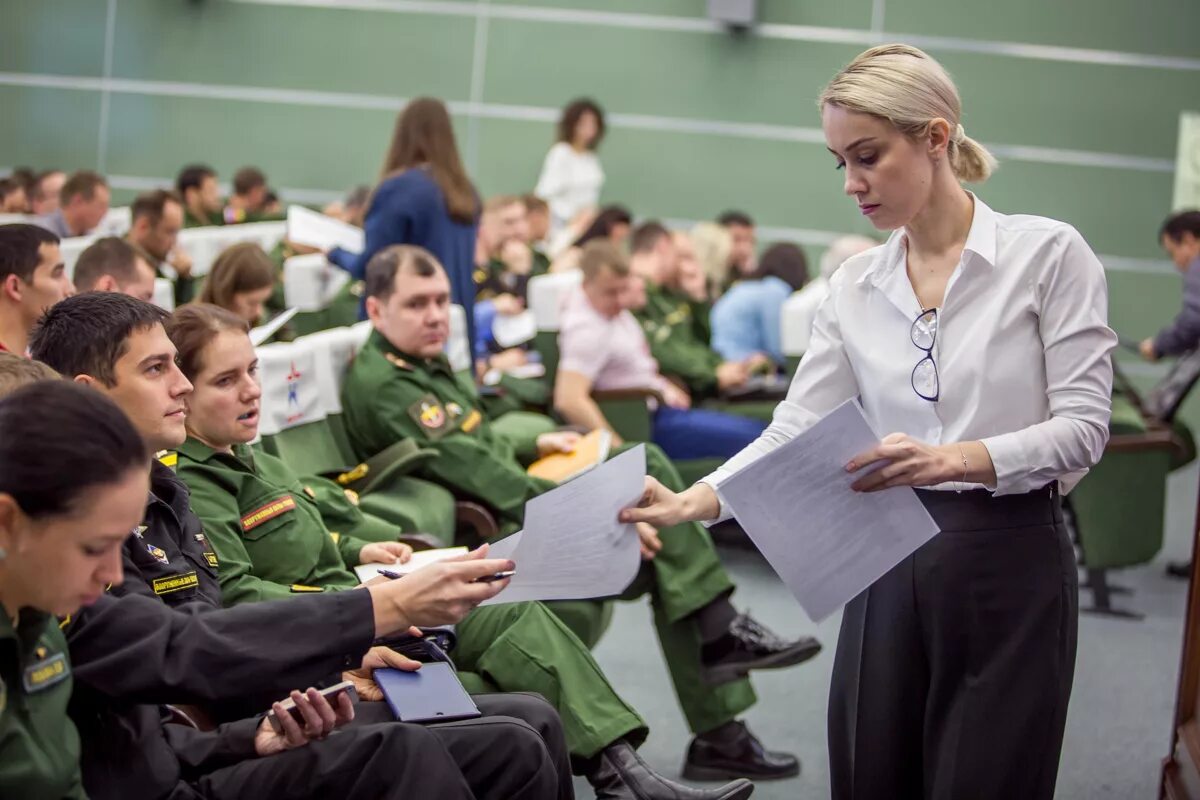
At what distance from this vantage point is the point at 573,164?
31.2ft


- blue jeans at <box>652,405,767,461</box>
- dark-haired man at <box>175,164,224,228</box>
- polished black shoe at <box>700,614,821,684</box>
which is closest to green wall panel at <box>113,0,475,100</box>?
dark-haired man at <box>175,164,224,228</box>

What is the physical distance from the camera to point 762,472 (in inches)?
73.7

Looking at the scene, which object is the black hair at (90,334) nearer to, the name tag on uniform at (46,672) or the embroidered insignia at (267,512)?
the embroidered insignia at (267,512)

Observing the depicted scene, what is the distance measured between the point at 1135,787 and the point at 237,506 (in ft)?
7.27

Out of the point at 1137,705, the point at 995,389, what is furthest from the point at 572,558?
the point at 1137,705

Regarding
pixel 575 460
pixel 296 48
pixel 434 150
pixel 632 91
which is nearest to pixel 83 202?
pixel 434 150

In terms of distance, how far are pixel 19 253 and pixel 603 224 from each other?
457cm

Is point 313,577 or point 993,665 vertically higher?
point 993,665

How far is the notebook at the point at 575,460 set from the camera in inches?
154

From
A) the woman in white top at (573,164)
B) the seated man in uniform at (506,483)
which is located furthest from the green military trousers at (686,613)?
the woman in white top at (573,164)

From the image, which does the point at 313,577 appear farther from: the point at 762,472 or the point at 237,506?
the point at 762,472

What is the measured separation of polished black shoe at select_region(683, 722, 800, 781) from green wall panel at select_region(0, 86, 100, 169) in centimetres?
870

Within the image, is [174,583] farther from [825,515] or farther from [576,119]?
[576,119]

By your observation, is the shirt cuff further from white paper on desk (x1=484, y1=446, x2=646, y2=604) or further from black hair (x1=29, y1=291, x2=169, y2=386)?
black hair (x1=29, y1=291, x2=169, y2=386)
